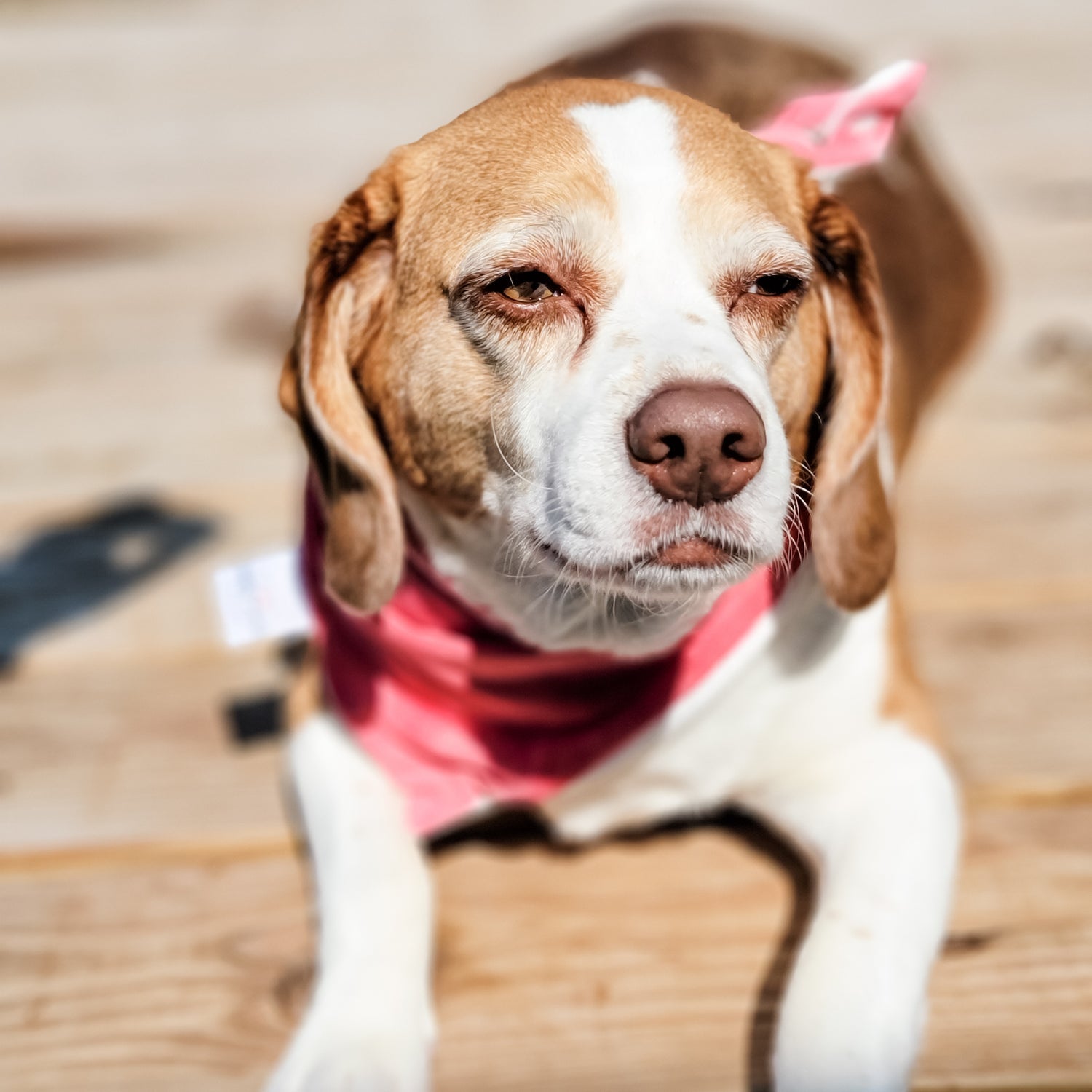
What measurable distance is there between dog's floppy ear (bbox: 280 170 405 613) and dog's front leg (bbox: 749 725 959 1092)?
2.28 ft

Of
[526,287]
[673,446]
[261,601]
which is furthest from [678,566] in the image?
[261,601]

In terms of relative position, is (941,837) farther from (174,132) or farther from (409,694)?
(174,132)

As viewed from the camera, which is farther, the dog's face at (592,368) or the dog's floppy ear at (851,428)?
the dog's floppy ear at (851,428)

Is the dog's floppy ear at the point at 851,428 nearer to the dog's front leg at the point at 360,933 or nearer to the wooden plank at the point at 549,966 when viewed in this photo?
the wooden plank at the point at 549,966

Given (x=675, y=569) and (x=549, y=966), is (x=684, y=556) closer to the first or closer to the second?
(x=675, y=569)

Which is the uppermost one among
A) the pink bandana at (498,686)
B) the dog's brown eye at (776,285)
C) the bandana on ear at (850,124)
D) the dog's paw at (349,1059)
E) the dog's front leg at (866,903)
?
the bandana on ear at (850,124)

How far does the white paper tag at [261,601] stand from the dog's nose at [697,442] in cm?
90

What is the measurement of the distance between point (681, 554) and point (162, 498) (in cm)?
165

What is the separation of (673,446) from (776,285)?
14.7 inches

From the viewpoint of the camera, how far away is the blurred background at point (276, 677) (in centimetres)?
155

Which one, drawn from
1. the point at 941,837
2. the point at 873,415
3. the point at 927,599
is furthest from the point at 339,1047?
the point at 927,599

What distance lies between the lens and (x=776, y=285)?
146cm

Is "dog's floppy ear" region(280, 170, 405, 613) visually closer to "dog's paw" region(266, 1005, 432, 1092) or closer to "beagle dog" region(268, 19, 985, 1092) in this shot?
"beagle dog" region(268, 19, 985, 1092)

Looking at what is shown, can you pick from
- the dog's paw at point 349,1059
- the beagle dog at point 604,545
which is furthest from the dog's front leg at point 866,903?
the dog's paw at point 349,1059
